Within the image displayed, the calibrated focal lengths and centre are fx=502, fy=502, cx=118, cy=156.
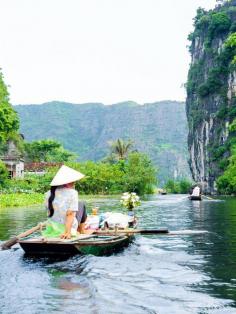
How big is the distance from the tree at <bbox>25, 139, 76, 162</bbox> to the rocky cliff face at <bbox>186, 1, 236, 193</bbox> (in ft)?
78.7

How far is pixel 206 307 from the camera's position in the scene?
6.31 metres

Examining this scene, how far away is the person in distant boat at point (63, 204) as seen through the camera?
9.30 m

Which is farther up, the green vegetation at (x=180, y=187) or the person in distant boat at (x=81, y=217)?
the green vegetation at (x=180, y=187)

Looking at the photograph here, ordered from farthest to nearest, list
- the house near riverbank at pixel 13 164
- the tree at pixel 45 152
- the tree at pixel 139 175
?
the tree at pixel 45 152 < the tree at pixel 139 175 < the house near riverbank at pixel 13 164

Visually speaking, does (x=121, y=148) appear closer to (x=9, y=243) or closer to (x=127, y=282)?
(x=9, y=243)

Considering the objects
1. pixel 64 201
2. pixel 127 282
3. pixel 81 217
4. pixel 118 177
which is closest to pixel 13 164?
pixel 118 177

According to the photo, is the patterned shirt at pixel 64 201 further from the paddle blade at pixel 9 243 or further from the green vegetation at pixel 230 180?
the green vegetation at pixel 230 180

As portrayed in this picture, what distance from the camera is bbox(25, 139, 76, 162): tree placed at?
86.2m

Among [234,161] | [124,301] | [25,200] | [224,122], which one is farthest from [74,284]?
[224,122]

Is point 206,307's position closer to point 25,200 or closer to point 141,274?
point 141,274

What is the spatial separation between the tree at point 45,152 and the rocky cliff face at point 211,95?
24.0m

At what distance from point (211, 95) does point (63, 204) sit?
246ft

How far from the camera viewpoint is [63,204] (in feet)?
30.8

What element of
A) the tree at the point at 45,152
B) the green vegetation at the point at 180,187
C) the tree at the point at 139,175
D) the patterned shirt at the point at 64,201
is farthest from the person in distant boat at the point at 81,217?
the tree at the point at 45,152
